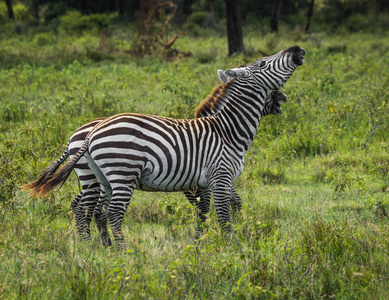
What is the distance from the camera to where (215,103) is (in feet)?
16.5

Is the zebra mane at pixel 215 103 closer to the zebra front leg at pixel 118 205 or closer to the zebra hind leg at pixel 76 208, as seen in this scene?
the zebra front leg at pixel 118 205

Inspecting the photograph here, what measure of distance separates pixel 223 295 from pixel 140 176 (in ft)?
4.84

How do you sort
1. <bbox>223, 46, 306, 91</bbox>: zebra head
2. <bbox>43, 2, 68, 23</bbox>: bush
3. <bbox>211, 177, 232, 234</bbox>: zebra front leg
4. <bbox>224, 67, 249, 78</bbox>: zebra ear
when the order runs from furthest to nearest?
<bbox>43, 2, 68, 23</bbox>: bush < <bbox>223, 46, 306, 91</bbox>: zebra head < <bbox>224, 67, 249, 78</bbox>: zebra ear < <bbox>211, 177, 232, 234</bbox>: zebra front leg

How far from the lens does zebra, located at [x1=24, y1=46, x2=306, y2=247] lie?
4125 mm

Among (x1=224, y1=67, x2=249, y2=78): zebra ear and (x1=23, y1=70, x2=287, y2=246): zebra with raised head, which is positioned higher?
(x1=224, y1=67, x2=249, y2=78): zebra ear

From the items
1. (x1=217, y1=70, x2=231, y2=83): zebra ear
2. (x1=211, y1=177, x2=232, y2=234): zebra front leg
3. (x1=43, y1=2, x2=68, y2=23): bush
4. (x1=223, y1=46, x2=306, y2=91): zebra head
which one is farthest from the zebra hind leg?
(x1=43, y1=2, x2=68, y2=23): bush

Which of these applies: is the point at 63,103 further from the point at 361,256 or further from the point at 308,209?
the point at 361,256

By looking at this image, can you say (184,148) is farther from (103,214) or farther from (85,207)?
(85,207)

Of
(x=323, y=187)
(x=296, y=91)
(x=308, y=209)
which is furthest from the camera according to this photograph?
(x=296, y=91)

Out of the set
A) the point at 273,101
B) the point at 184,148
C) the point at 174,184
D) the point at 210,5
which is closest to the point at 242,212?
the point at 174,184

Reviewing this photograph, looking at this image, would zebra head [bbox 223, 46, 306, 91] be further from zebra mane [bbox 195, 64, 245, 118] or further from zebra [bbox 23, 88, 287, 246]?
zebra [bbox 23, 88, 287, 246]

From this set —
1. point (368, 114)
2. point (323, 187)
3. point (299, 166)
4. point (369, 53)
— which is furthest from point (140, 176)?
point (369, 53)

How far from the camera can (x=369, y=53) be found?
16.2 metres

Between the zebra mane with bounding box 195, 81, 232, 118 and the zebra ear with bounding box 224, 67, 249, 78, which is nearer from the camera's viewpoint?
the zebra ear with bounding box 224, 67, 249, 78
